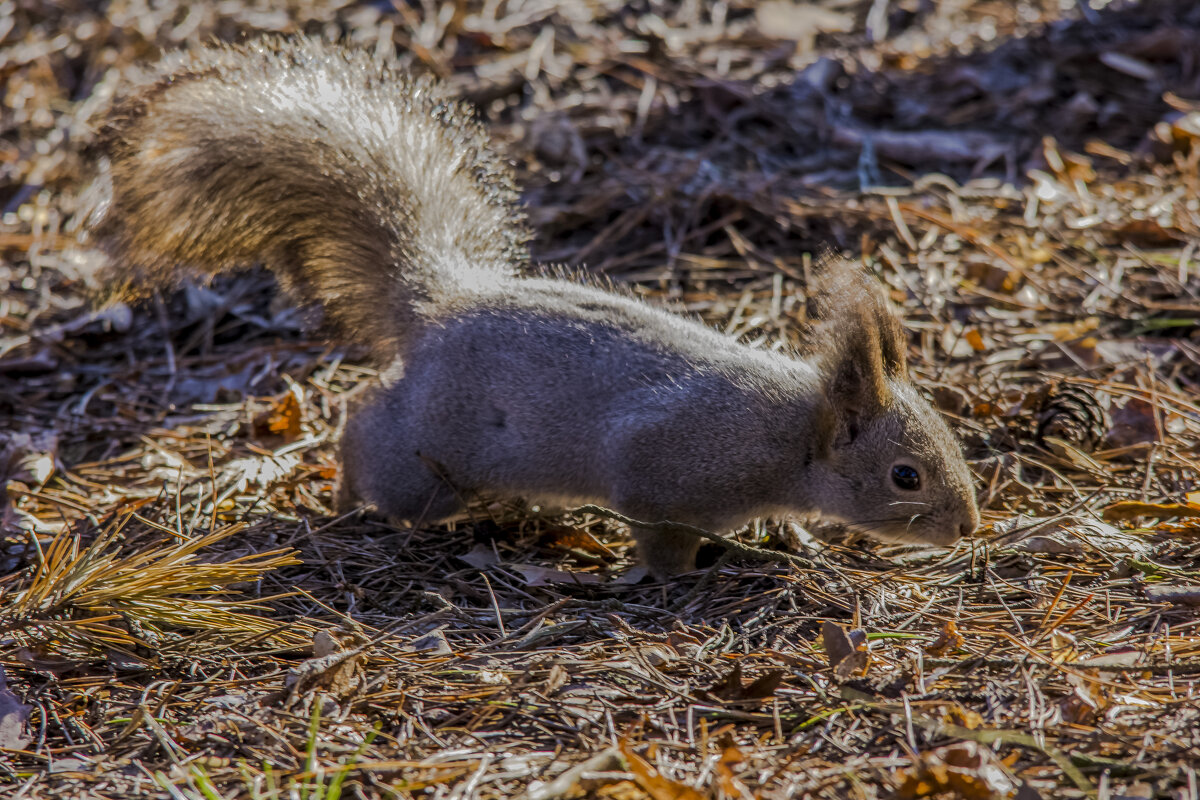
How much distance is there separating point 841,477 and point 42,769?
97.2 inches

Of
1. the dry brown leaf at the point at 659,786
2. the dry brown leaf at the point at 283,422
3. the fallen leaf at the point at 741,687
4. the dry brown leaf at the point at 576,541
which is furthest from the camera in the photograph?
the dry brown leaf at the point at 283,422

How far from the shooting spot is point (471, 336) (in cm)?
381

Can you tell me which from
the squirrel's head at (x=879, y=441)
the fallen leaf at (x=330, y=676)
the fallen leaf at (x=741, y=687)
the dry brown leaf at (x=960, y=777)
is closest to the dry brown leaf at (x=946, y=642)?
the fallen leaf at (x=741, y=687)

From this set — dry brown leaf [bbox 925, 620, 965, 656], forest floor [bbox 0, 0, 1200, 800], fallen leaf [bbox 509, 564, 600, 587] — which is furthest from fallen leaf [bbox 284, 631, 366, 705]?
dry brown leaf [bbox 925, 620, 965, 656]

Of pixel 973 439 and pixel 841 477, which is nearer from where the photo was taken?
pixel 841 477

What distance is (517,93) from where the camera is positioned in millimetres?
6488

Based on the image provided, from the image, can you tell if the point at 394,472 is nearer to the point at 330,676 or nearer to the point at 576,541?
the point at 576,541

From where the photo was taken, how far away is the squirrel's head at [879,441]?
3.40 m

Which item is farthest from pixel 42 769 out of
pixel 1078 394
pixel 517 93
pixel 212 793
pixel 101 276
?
pixel 517 93

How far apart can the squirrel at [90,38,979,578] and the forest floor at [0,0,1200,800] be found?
25 cm

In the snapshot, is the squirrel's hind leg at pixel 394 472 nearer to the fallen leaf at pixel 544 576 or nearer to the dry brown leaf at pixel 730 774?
the fallen leaf at pixel 544 576

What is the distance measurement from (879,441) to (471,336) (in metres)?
1.48

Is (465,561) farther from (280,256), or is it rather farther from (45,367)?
(45,367)

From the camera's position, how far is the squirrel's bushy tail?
3.86 m
